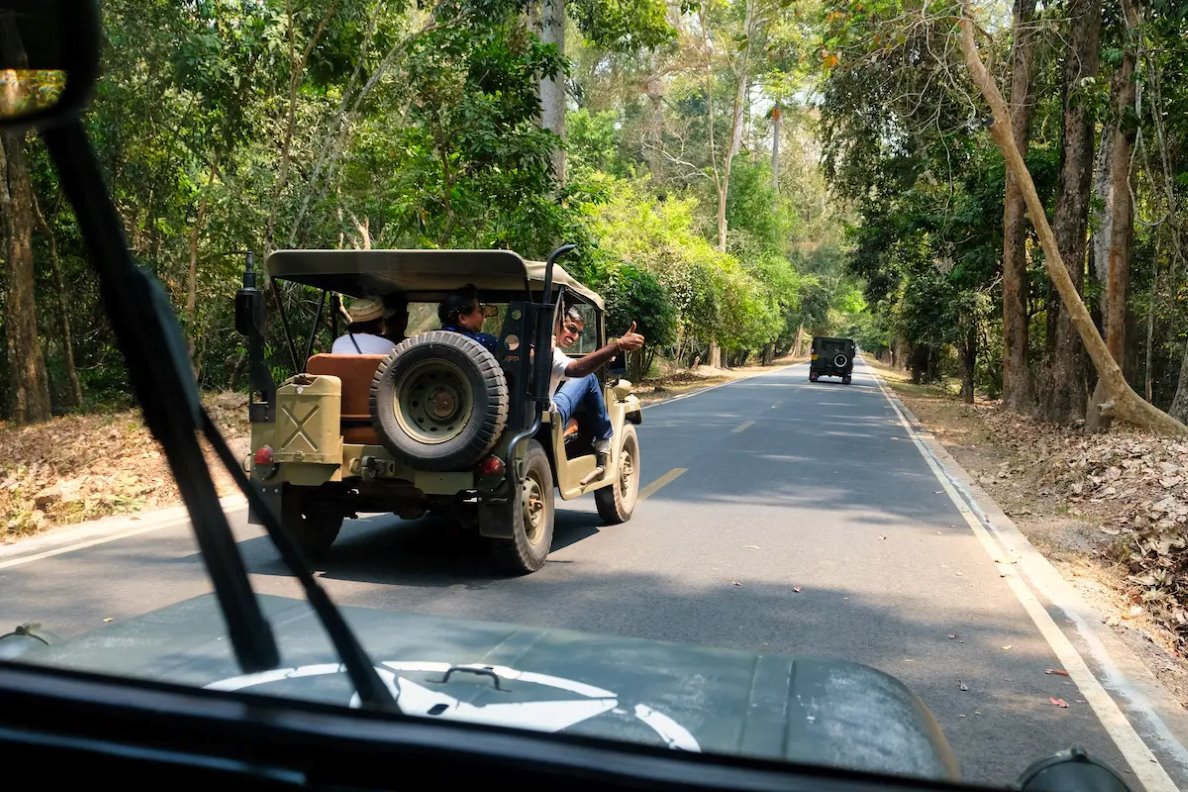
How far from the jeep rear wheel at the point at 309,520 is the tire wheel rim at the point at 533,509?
136cm

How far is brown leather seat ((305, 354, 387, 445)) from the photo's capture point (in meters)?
7.06

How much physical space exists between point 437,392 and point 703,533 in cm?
316

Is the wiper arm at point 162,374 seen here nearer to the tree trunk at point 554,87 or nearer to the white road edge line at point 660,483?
the white road edge line at point 660,483

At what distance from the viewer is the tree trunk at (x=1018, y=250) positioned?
21419 millimetres

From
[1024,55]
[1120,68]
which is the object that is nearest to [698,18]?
[1024,55]

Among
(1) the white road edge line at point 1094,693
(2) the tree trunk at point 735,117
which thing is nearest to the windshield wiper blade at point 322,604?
(1) the white road edge line at point 1094,693

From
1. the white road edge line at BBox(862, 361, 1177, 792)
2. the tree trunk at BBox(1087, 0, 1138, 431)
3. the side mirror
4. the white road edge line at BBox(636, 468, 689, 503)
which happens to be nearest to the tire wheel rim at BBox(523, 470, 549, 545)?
the white road edge line at BBox(862, 361, 1177, 792)

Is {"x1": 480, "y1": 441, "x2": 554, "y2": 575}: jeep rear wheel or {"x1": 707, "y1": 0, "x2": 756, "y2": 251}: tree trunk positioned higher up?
{"x1": 707, "y1": 0, "x2": 756, "y2": 251}: tree trunk

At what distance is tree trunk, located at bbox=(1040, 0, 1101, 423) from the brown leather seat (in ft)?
43.5

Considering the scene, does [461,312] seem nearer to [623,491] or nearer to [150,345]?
[623,491]

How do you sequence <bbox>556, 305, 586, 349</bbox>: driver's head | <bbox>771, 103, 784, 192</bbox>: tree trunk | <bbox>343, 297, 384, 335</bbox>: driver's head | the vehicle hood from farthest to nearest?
<bbox>771, 103, 784, 192</bbox>: tree trunk, <bbox>556, 305, 586, 349</bbox>: driver's head, <bbox>343, 297, 384, 335</bbox>: driver's head, the vehicle hood

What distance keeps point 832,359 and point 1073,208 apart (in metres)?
28.0

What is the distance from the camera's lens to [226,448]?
4.49 ft

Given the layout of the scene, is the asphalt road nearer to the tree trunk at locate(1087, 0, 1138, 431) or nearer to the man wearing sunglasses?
the man wearing sunglasses
